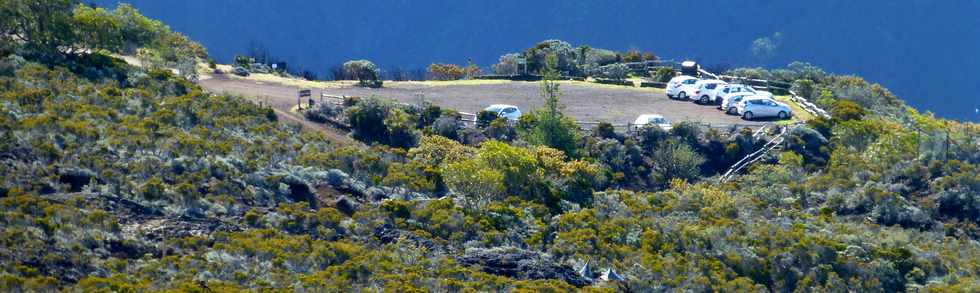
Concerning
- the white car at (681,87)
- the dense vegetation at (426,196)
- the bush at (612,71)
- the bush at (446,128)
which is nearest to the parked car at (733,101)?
the white car at (681,87)

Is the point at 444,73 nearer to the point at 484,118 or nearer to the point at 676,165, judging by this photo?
the point at 484,118

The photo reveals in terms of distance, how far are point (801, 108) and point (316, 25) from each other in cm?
5699

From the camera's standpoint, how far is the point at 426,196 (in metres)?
42.3

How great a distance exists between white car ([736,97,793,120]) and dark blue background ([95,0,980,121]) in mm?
49487

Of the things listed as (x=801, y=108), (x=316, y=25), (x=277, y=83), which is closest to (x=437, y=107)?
(x=277, y=83)

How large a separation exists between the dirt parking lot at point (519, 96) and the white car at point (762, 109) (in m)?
0.47

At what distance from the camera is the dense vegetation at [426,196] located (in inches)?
1303

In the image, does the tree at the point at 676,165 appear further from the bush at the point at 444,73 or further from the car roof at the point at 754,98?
the bush at the point at 444,73

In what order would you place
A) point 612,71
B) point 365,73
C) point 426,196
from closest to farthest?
point 426,196
point 365,73
point 612,71

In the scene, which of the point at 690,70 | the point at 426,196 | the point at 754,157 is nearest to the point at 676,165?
the point at 754,157

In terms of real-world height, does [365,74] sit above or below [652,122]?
above

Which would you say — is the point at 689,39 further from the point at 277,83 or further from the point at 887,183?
the point at 887,183

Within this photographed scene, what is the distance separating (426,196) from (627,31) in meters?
71.4

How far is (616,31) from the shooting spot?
113m
